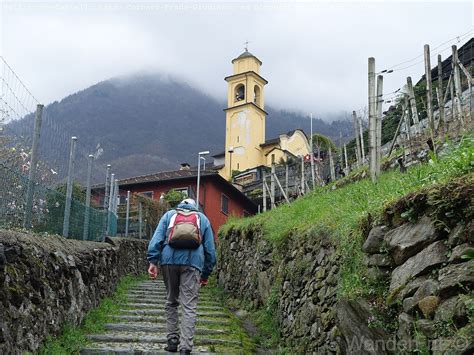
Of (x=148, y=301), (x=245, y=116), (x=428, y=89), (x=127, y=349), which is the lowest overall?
(x=127, y=349)

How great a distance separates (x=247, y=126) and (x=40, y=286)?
40.3m

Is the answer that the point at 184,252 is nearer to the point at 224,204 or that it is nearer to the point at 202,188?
the point at 202,188

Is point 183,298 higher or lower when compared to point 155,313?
higher

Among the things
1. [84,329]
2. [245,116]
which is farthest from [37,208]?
[245,116]

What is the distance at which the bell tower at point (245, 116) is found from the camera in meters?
44.1

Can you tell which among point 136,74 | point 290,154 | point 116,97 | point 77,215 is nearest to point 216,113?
point 116,97

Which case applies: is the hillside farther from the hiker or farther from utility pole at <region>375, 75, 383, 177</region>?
→ the hiker

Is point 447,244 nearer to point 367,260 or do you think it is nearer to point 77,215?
point 367,260

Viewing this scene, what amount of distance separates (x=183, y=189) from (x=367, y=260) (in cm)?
2460

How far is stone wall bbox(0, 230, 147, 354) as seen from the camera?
3.95m

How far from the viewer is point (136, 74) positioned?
193375 mm

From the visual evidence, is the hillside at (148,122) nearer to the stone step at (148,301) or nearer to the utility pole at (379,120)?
the stone step at (148,301)

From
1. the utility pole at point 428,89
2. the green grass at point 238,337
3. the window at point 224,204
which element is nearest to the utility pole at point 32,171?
the green grass at point 238,337

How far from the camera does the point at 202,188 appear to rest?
27797 mm
